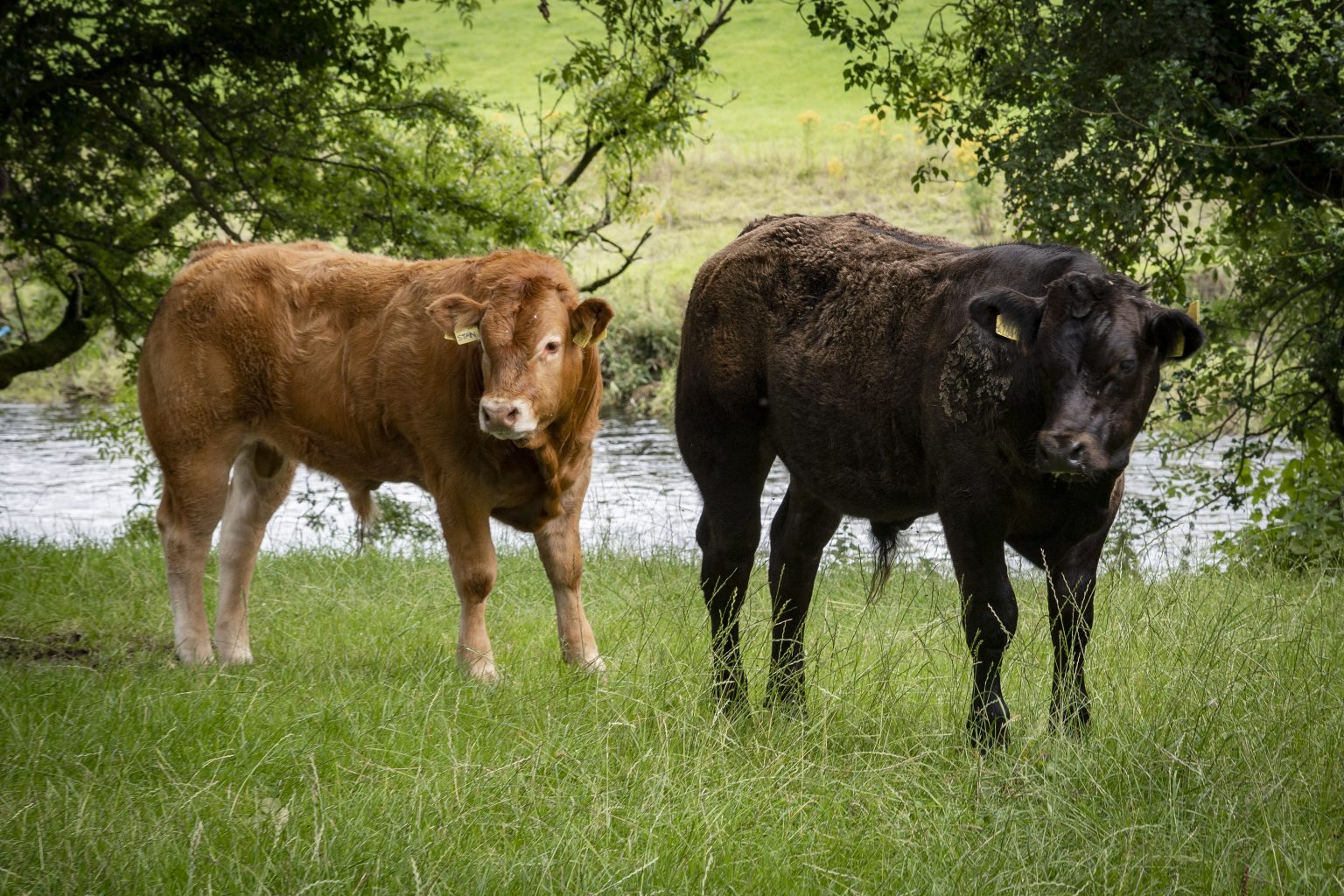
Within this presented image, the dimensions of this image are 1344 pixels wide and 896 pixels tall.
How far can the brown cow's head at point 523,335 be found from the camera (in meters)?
5.46

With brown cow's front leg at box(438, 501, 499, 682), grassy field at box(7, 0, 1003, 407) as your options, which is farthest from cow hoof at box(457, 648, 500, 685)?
grassy field at box(7, 0, 1003, 407)

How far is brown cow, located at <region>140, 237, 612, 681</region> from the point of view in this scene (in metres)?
5.77

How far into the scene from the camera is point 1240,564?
28.9 ft

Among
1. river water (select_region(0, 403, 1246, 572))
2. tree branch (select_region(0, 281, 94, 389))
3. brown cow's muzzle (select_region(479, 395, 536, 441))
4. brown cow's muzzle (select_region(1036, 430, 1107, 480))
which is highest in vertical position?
brown cow's muzzle (select_region(1036, 430, 1107, 480))

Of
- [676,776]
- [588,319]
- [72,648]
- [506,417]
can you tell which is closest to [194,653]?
[72,648]

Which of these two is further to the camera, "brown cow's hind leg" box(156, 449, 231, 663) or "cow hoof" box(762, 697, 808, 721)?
"brown cow's hind leg" box(156, 449, 231, 663)

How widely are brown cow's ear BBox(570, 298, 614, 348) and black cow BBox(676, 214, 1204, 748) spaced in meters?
0.40

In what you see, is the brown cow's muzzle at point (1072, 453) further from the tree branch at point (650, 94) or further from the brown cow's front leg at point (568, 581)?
the tree branch at point (650, 94)

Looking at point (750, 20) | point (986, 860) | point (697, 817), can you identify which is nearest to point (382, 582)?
point (697, 817)

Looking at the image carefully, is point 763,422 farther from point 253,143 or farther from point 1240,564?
point 253,143

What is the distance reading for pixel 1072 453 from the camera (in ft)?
13.1

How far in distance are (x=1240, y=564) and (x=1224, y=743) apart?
204 inches

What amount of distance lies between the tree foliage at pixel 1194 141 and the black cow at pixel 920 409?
9.60 feet

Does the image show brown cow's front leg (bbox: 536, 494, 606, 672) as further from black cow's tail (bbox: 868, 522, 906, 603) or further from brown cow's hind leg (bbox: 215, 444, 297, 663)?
brown cow's hind leg (bbox: 215, 444, 297, 663)
